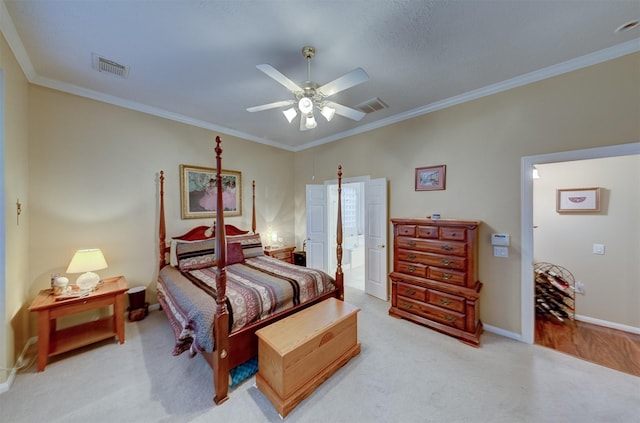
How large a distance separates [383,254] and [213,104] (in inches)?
135

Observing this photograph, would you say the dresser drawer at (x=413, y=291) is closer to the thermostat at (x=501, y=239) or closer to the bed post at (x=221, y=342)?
the thermostat at (x=501, y=239)

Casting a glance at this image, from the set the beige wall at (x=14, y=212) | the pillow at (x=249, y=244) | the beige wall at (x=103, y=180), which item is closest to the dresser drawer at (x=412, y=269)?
the pillow at (x=249, y=244)

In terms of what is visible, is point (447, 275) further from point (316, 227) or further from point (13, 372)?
point (13, 372)

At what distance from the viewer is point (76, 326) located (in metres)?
2.66

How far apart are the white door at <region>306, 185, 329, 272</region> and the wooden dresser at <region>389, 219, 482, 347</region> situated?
5.92ft

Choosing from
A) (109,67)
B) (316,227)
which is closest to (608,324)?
(316,227)

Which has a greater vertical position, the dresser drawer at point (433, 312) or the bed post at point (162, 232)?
the bed post at point (162, 232)

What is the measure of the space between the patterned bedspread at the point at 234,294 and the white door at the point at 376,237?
1215 millimetres

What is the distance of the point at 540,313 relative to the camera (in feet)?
10.3

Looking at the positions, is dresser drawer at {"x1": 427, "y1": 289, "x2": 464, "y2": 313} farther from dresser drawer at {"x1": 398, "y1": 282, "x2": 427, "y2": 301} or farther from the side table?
the side table

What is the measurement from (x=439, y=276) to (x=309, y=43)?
2.92 meters

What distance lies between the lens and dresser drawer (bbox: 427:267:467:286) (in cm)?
265

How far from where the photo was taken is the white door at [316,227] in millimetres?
4719

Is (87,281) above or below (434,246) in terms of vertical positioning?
below
